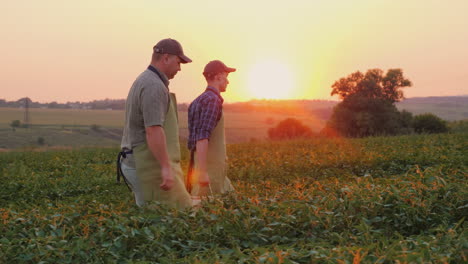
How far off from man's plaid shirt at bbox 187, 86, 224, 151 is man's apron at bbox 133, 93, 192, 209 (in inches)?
29.9

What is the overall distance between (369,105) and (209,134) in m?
47.1

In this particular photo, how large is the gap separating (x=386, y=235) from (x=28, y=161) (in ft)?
54.8

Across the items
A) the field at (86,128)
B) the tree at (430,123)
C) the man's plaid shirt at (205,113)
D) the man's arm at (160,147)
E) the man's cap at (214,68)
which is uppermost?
the man's cap at (214,68)

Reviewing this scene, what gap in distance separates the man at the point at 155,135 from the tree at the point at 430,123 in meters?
45.7

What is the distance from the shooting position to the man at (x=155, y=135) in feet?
17.0

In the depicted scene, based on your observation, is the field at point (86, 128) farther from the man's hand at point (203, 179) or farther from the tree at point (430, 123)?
the man's hand at point (203, 179)

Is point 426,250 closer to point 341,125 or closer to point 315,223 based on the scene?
point 315,223

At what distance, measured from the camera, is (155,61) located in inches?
214

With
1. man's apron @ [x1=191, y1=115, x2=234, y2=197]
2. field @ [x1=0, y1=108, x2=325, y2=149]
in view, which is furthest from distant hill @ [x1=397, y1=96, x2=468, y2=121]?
man's apron @ [x1=191, y1=115, x2=234, y2=197]

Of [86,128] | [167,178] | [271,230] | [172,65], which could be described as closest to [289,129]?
[86,128]

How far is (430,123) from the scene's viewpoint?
49.2 metres

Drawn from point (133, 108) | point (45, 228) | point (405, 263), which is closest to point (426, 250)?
point (405, 263)

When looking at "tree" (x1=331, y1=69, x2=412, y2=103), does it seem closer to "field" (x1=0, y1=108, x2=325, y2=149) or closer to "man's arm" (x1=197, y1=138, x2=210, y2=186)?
"field" (x1=0, y1=108, x2=325, y2=149)

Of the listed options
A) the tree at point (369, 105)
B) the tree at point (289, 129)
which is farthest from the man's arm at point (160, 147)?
the tree at point (289, 129)
